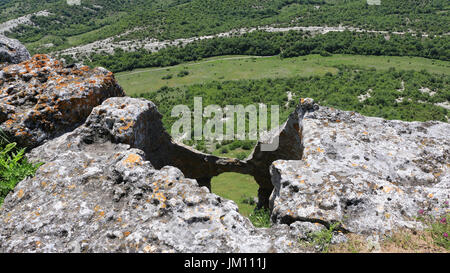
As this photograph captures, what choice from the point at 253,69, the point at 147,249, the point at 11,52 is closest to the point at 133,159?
the point at 147,249

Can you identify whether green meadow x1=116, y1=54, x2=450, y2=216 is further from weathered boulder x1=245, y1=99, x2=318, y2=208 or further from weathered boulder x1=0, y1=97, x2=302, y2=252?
weathered boulder x1=0, y1=97, x2=302, y2=252

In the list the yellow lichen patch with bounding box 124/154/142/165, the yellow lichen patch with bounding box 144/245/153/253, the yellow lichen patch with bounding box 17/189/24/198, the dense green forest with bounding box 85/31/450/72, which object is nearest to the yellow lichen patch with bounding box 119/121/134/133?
the yellow lichen patch with bounding box 124/154/142/165

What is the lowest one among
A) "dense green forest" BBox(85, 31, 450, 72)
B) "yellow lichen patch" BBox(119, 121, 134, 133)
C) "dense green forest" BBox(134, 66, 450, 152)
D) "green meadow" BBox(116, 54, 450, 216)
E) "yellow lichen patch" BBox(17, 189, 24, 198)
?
"dense green forest" BBox(134, 66, 450, 152)

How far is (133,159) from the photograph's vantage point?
6.21m

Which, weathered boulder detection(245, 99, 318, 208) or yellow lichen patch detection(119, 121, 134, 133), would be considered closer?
yellow lichen patch detection(119, 121, 134, 133)

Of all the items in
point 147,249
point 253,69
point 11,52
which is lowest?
point 253,69

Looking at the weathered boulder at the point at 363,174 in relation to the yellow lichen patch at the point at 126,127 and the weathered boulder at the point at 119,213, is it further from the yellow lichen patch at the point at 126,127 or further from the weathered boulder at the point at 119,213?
the yellow lichen patch at the point at 126,127

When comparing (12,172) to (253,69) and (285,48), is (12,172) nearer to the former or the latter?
(253,69)

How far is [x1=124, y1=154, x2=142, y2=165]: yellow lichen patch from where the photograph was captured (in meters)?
6.12

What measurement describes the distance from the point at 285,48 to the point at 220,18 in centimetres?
4014

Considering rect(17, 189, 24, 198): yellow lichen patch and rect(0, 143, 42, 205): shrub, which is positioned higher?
rect(0, 143, 42, 205): shrub

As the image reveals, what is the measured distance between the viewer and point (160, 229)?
480cm

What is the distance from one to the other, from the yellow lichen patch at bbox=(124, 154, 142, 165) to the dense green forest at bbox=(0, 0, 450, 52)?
96499mm
